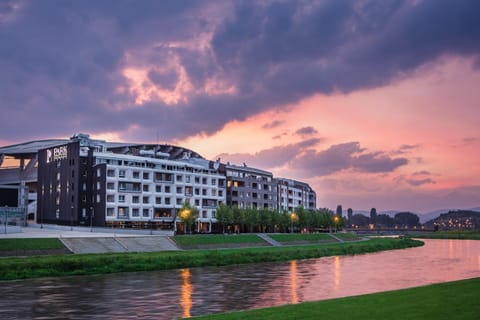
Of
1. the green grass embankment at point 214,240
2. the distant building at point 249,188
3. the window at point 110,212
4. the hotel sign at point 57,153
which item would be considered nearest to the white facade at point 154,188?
the window at point 110,212

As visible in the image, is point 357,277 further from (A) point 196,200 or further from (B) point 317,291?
(A) point 196,200

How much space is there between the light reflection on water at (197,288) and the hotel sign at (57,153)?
64513 mm

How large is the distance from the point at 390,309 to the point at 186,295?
2122 cm

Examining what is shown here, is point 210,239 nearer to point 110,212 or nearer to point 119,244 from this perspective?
point 119,244

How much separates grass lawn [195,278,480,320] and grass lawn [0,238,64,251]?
51.7 m

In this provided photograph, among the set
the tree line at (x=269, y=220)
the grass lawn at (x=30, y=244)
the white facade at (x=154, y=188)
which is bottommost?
the grass lawn at (x=30, y=244)

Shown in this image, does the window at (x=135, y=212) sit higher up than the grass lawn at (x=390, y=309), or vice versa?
the window at (x=135, y=212)

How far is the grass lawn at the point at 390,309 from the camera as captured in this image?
2327 cm

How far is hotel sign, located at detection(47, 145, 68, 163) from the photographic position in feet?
393

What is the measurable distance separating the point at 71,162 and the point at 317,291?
8436 centimetres

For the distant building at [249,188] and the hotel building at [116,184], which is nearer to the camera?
the hotel building at [116,184]

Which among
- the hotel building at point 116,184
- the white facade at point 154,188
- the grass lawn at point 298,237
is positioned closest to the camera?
the grass lawn at point 298,237

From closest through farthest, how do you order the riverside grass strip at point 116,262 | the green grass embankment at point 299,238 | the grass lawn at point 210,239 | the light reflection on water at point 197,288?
1. the light reflection on water at point 197,288
2. the riverside grass strip at point 116,262
3. the grass lawn at point 210,239
4. the green grass embankment at point 299,238

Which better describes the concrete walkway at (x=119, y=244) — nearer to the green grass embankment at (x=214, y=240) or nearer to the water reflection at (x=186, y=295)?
the green grass embankment at (x=214, y=240)
